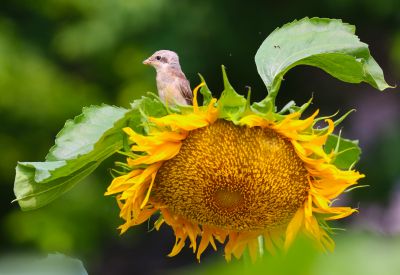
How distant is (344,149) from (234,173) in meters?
0.19

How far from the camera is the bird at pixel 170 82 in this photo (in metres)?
1.38

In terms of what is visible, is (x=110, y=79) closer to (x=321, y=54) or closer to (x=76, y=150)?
(x=321, y=54)

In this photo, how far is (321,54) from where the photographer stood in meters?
1.27

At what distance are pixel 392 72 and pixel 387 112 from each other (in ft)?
1.26

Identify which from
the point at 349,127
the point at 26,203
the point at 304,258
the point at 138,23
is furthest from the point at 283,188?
the point at 349,127

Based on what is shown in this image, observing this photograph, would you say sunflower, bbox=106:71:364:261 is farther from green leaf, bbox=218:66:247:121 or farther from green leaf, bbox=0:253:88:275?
green leaf, bbox=0:253:88:275

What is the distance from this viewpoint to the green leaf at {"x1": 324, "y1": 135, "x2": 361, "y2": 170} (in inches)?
52.4

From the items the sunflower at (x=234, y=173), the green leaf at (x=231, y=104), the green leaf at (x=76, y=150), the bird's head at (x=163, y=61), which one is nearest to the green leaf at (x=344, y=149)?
the sunflower at (x=234, y=173)

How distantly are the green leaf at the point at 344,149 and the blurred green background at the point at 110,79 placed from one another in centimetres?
402

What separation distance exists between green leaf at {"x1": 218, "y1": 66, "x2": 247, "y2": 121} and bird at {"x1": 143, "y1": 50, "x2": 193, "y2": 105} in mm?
69

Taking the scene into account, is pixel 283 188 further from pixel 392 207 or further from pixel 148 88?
pixel 392 207

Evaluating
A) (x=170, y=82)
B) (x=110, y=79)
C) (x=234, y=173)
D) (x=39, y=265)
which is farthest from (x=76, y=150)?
(x=110, y=79)

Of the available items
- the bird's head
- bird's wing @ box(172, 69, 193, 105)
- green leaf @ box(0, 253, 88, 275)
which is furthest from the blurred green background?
green leaf @ box(0, 253, 88, 275)

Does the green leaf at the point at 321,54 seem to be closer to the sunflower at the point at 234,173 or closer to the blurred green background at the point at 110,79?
the sunflower at the point at 234,173
